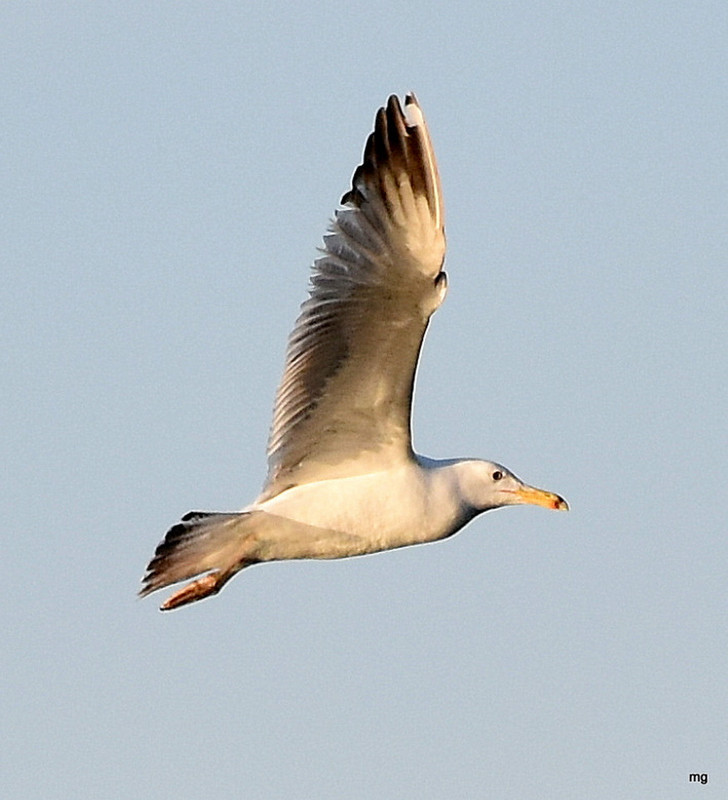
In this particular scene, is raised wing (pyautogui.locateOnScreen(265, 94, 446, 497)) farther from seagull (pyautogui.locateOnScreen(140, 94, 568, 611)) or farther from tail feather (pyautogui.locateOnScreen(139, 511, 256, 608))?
tail feather (pyautogui.locateOnScreen(139, 511, 256, 608))

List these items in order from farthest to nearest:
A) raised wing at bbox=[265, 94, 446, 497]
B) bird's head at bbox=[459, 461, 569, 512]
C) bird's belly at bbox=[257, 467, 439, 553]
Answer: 1. bird's head at bbox=[459, 461, 569, 512]
2. bird's belly at bbox=[257, 467, 439, 553]
3. raised wing at bbox=[265, 94, 446, 497]

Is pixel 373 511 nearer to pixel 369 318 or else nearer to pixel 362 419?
pixel 362 419

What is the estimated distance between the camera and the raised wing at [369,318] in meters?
20.8

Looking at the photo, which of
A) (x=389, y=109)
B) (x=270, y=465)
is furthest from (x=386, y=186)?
(x=270, y=465)

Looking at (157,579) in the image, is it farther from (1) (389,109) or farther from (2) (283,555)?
(1) (389,109)

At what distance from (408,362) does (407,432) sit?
694 millimetres

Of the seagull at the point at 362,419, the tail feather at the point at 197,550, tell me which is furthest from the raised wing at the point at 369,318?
the tail feather at the point at 197,550

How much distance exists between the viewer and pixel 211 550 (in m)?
21.5

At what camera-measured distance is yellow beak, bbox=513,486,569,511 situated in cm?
2212

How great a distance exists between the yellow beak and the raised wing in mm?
965

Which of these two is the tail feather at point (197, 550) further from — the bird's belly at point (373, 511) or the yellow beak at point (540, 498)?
the yellow beak at point (540, 498)

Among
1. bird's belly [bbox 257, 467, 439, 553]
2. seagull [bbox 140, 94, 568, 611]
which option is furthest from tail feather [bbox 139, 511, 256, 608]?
bird's belly [bbox 257, 467, 439, 553]

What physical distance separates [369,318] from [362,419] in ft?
2.83

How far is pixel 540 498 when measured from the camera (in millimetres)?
22188
